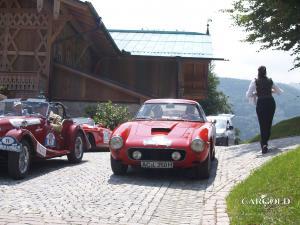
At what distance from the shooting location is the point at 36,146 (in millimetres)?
9336

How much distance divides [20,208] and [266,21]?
1309cm

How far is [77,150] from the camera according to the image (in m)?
11.6

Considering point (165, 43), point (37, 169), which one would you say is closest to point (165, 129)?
point (37, 169)

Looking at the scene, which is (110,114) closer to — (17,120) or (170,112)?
(170,112)

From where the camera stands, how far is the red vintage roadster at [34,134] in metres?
8.59

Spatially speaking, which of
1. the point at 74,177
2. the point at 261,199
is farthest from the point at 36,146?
the point at 261,199

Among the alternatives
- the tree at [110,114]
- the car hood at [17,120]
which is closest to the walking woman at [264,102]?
the car hood at [17,120]

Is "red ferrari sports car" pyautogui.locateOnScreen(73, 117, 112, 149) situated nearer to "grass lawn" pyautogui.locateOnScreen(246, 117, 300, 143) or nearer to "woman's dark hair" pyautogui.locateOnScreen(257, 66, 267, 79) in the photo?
"grass lawn" pyautogui.locateOnScreen(246, 117, 300, 143)

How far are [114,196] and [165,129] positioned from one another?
8.10 ft

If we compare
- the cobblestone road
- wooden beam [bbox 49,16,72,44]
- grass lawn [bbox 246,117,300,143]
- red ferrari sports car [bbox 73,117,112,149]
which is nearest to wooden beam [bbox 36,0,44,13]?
wooden beam [bbox 49,16,72,44]

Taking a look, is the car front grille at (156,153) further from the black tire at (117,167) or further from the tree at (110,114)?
the tree at (110,114)

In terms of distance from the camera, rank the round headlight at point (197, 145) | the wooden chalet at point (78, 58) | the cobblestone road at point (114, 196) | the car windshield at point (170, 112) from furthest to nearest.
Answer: the wooden chalet at point (78, 58)
the car windshield at point (170, 112)
the round headlight at point (197, 145)
the cobblestone road at point (114, 196)

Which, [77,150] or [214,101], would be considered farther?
[214,101]

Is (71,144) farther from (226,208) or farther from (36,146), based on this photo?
(226,208)
